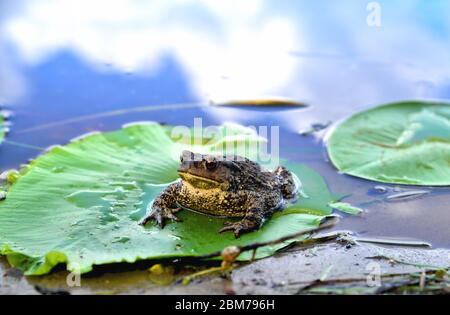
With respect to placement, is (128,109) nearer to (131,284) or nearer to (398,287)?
(131,284)

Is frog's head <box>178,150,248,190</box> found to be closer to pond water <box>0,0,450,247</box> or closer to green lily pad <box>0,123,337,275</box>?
green lily pad <box>0,123,337,275</box>

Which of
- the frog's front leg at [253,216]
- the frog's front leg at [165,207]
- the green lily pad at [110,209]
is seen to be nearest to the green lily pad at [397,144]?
the green lily pad at [110,209]

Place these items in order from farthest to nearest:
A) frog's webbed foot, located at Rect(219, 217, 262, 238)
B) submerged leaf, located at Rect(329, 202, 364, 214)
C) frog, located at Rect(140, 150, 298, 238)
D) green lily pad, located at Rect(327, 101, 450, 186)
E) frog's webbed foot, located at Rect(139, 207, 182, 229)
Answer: green lily pad, located at Rect(327, 101, 450, 186) → submerged leaf, located at Rect(329, 202, 364, 214) → frog, located at Rect(140, 150, 298, 238) → frog's webbed foot, located at Rect(139, 207, 182, 229) → frog's webbed foot, located at Rect(219, 217, 262, 238)

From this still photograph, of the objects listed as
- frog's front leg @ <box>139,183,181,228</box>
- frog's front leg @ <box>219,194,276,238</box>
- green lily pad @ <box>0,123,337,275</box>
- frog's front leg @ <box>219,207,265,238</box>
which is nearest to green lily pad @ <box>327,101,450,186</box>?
green lily pad @ <box>0,123,337,275</box>

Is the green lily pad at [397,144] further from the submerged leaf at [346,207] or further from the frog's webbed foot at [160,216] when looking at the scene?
the frog's webbed foot at [160,216]

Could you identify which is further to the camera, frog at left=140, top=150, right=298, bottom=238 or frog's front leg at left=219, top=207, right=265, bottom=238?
frog at left=140, top=150, right=298, bottom=238

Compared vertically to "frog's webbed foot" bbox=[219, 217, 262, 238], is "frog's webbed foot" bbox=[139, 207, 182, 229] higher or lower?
higher

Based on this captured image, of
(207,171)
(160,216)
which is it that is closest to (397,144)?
(207,171)
